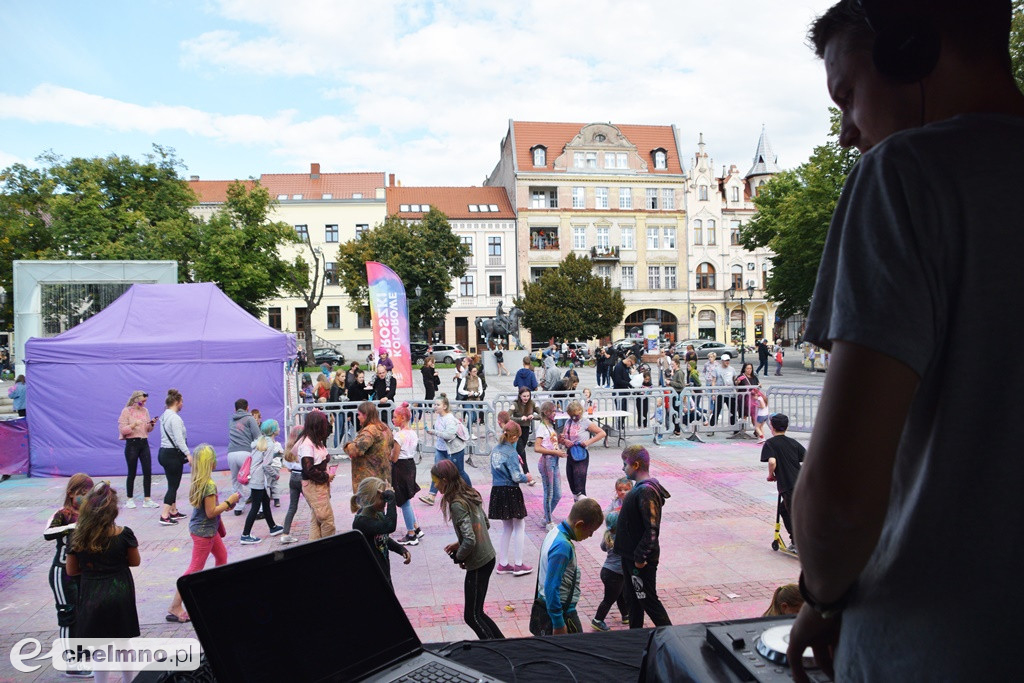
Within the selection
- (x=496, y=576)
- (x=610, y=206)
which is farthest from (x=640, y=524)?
(x=610, y=206)

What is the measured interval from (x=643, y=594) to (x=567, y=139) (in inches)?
2140

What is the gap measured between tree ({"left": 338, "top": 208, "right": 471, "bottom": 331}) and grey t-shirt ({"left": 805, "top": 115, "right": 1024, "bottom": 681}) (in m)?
41.5

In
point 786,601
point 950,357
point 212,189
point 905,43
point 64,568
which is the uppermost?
point 212,189

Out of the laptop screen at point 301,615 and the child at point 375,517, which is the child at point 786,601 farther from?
the child at point 375,517

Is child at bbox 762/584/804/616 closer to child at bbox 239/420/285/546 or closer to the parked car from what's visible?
child at bbox 239/420/285/546

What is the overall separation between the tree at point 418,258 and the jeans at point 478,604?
37.0 m

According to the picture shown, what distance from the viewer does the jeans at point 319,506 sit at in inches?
292

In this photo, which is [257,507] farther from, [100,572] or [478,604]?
[478,604]

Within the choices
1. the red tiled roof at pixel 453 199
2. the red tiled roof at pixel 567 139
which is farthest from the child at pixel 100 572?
the red tiled roof at pixel 567 139

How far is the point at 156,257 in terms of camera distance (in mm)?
30906

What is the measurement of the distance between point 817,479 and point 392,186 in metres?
60.6

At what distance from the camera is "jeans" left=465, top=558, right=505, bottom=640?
5273 millimetres

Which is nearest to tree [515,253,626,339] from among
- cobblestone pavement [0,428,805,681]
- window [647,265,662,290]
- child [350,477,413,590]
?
window [647,265,662,290]

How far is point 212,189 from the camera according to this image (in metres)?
56.4
